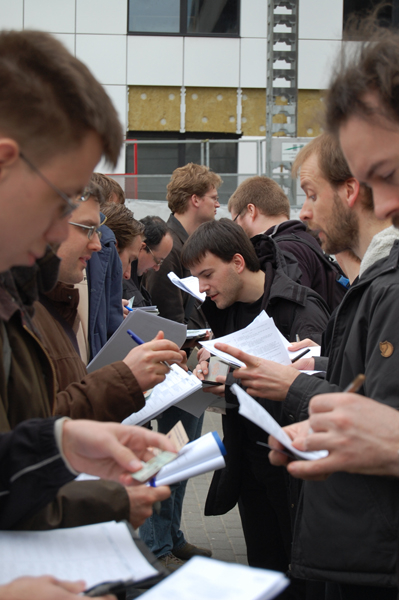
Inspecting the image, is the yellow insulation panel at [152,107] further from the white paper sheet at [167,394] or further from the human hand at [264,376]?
A: the human hand at [264,376]

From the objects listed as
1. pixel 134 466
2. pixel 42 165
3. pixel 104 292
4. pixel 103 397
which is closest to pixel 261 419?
pixel 134 466

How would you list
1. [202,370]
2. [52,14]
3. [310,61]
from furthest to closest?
[310,61]
[52,14]
[202,370]

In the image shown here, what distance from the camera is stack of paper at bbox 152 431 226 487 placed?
62.6 inches

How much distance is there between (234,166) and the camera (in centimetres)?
1202

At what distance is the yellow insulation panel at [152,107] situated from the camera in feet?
48.7

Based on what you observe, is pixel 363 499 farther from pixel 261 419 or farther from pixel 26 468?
pixel 26 468

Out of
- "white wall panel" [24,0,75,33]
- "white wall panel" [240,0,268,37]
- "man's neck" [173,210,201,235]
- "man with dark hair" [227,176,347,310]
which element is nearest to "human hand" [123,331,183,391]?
"man with dark hair" [227,176,347,310]

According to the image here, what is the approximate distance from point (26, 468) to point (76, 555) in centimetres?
25

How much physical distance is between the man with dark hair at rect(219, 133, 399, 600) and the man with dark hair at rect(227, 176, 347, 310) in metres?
1.64

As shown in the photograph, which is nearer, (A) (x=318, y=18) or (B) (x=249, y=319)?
(B) (x=249, y=319)

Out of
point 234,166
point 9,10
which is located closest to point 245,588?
point 234,166

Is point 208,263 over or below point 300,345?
over

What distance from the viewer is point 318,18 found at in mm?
14594

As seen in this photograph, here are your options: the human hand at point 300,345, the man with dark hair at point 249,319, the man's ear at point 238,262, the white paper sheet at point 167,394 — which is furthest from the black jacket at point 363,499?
the man's ear at point 238,262
